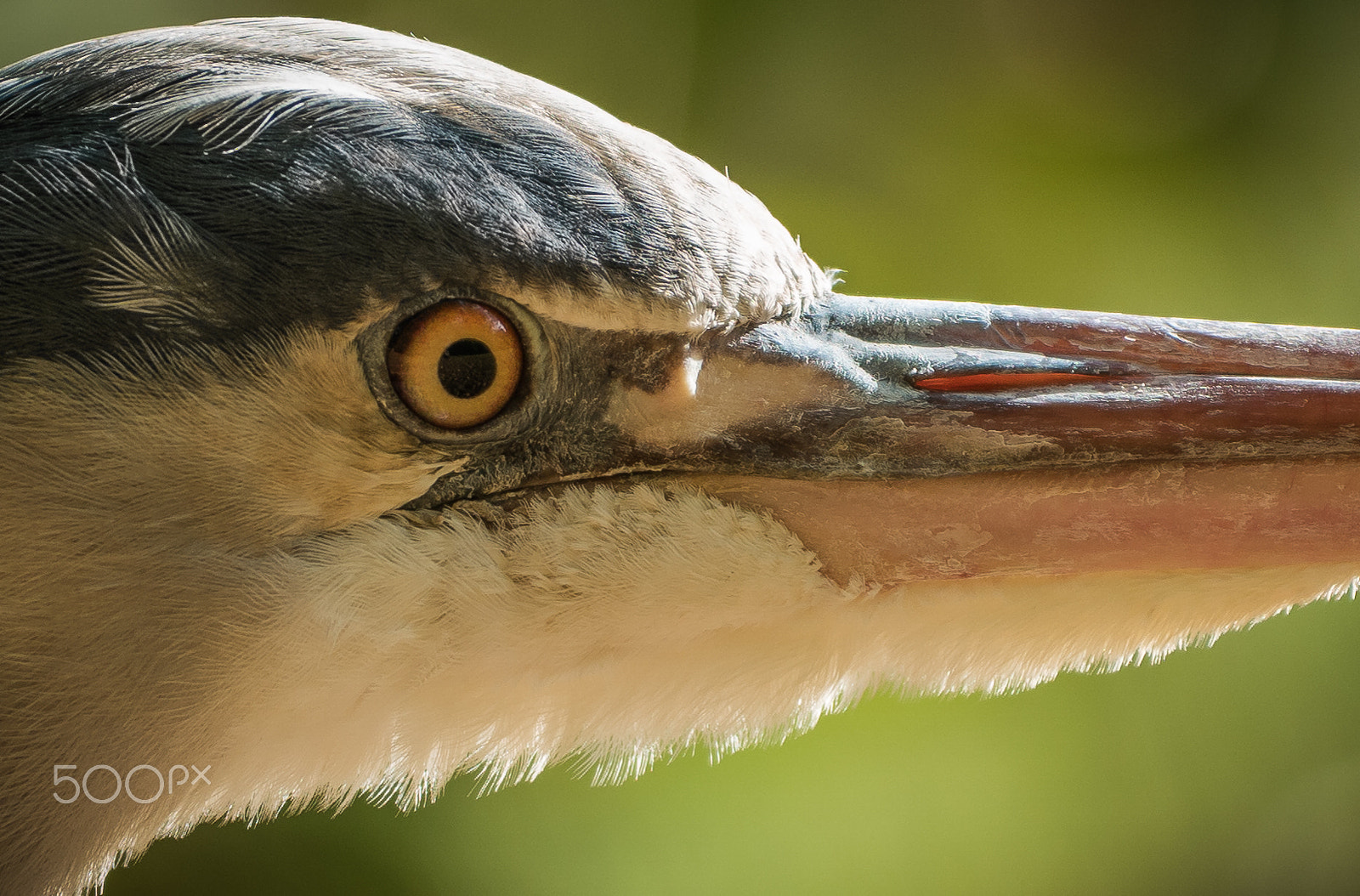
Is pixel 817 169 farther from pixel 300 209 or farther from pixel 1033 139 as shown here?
pixel 300 209

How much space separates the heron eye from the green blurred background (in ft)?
4.44

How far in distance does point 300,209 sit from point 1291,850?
2.74 meters

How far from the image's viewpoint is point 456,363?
1.09m

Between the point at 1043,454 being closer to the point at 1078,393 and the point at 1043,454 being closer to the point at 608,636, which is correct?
the point at 1078,393

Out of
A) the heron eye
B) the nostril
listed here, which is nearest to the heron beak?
the nostril

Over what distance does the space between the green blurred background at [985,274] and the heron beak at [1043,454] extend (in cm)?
134

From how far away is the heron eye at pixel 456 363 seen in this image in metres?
1.07

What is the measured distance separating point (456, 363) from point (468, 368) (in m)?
0.01

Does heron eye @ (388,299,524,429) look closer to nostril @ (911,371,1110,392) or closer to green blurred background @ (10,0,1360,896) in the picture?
nostril @ (911,371,1110,392)

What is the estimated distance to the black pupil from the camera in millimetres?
1086

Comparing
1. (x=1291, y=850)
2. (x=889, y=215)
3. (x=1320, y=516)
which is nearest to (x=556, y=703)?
(x=1320, y=516)

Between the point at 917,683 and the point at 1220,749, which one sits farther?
the point at 1220,749

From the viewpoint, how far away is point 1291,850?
9.36 ft

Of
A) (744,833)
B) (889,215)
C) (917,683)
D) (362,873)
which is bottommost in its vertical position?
(362,873)
